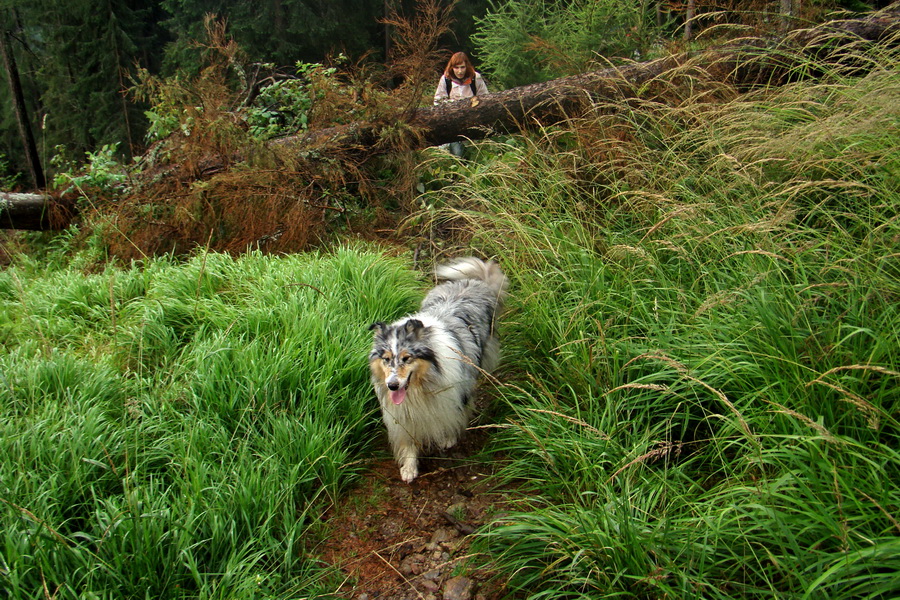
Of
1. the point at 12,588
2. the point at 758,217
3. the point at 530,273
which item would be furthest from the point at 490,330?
the point at 12,588

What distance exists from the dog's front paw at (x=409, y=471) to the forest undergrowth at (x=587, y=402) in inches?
10.1

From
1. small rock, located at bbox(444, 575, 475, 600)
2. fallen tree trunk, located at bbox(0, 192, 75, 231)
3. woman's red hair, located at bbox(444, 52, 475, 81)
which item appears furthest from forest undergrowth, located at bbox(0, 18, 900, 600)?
woman's red hair, located at bbox(444, 52, 475, 81)

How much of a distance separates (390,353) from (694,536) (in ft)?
5.35

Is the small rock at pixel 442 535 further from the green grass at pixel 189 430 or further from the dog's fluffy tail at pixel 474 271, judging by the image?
the dog's fluffy tail at pixel 474 271

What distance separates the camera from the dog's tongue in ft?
9.20

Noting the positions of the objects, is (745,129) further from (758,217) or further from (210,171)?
(210,171)

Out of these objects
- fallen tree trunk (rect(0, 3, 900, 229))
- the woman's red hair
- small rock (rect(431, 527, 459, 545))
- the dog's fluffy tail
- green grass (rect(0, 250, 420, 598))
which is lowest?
small rock (rect(431, 527, 459, 545))

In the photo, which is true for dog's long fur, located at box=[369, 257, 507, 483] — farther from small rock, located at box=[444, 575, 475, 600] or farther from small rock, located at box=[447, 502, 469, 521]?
small rock, located at box=[444, 575, 475, 600]

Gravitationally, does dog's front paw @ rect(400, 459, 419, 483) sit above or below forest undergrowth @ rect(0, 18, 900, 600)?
below

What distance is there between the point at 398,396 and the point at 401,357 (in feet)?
0.69

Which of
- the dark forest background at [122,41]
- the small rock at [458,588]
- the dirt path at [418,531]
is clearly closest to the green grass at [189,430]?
the dirt path at [418,531]

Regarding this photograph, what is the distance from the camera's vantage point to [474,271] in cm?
412

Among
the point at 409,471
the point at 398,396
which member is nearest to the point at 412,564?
the point at 409,471

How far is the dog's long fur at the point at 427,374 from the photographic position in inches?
112
